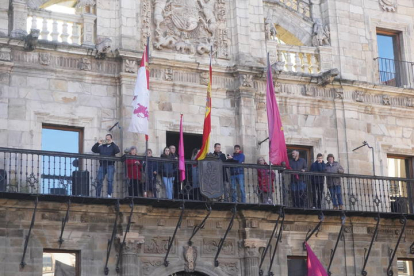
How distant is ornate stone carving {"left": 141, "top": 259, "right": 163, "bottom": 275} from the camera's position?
71.0 feet

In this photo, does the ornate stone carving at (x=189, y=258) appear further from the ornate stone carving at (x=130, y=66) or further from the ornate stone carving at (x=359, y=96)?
the ornate stone carving at (x=359, y=96)

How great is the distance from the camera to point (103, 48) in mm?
22672

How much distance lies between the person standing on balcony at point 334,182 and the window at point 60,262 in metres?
6.42

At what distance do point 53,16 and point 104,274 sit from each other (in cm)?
622

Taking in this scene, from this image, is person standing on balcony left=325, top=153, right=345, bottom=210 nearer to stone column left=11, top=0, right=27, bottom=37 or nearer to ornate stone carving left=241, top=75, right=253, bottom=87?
ornate stone carving left=241, top=75, right=253, bottom=87

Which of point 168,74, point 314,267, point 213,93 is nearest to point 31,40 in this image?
point 168,74

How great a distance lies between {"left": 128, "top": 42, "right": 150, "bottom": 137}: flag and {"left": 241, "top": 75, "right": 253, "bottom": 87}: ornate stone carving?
323 cm

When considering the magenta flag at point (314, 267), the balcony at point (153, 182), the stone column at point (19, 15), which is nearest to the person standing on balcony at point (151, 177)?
the balcony at point (153, 182)

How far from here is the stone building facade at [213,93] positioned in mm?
21688

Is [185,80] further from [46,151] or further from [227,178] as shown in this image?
[46,151]

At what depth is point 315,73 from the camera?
83.5 feet

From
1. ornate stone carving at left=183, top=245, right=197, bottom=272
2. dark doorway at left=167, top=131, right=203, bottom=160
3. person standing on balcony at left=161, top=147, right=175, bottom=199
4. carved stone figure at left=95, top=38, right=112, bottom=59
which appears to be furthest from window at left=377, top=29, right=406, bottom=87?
carved stone figure at left=95, top=38, right=112, bottom=59

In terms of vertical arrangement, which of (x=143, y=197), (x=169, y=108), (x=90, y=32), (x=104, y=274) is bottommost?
(x=104, y=274)

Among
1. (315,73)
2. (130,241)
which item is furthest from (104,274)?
(315,73)
